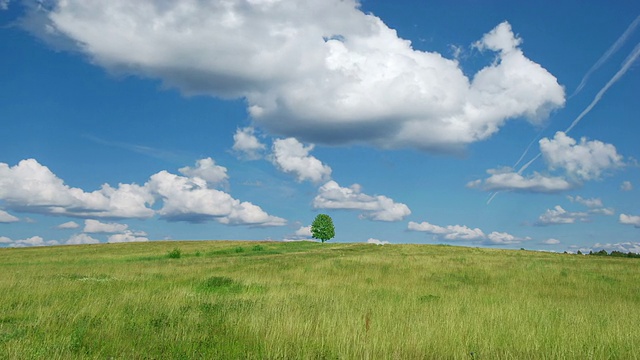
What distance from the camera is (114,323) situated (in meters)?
7.99

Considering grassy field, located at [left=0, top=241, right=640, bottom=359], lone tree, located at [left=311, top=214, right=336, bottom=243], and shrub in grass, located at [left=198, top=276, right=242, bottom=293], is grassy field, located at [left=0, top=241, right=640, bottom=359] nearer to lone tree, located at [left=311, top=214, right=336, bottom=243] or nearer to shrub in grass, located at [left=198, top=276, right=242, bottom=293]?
shrub in grass, located at [left=198, top=276, right=242, bottom=293]

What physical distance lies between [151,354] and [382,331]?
3.84 m

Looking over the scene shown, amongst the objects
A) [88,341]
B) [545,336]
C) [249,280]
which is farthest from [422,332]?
[249,280]

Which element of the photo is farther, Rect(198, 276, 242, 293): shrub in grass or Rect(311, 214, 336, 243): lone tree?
Rect(311, 214, 336, 243): lone tree

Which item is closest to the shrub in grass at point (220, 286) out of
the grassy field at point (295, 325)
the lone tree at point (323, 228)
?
the grassy field at point (295, 325)

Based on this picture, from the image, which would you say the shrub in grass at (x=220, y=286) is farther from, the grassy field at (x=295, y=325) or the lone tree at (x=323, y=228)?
the lone tree at (x=323, y=228)

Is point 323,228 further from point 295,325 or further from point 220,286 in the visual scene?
point 295,325

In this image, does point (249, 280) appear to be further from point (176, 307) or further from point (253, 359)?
point (253, 359)

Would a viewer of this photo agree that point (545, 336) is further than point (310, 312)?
No

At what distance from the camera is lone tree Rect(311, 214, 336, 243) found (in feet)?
318

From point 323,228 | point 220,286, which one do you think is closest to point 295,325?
point 220,286

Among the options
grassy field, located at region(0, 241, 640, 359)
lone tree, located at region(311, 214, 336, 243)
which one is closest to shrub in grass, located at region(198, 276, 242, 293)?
grassy field, located at region(0, 241, 640, 359)

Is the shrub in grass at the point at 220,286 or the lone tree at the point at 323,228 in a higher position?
the lone tree at the point at 323,228

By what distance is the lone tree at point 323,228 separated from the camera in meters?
96.8
